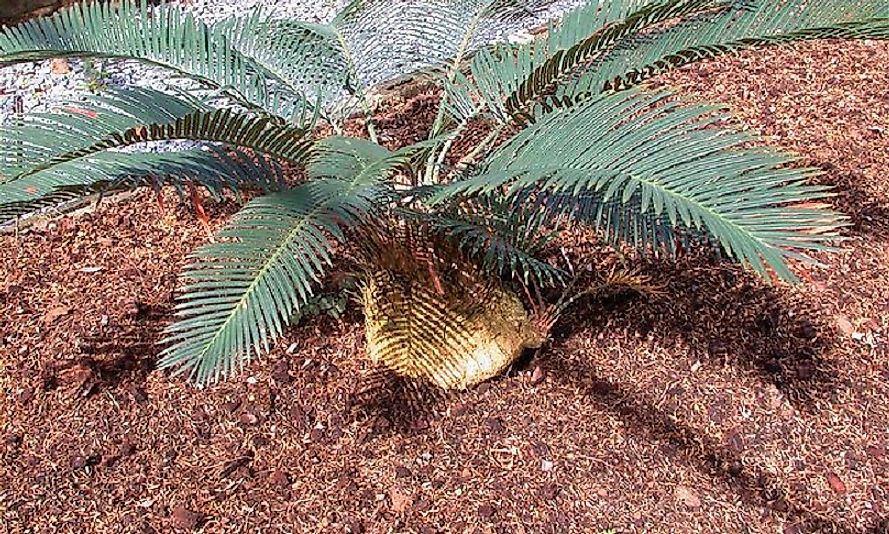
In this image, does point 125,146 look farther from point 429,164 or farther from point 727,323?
point 727,323

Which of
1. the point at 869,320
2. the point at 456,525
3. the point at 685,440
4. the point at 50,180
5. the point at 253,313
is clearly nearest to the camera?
the point at 253,313

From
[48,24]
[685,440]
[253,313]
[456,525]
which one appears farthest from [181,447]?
[685,440]

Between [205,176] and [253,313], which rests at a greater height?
[205,176]

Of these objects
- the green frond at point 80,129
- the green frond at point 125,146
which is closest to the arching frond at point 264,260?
the green frond at point 125,146

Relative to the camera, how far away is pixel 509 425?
198 centimetres

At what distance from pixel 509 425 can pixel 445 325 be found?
0.27 m

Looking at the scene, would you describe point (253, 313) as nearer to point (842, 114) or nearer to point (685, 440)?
point (685, 440)

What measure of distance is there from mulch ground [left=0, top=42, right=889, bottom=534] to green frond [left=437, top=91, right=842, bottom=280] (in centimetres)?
55

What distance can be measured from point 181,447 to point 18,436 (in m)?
0.40

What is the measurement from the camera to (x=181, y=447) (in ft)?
6.55

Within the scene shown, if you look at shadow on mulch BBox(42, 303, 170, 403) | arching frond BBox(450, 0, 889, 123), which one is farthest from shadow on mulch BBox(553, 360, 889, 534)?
shadow on mulch BBox(42, 303, 170, 403)

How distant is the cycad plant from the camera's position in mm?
1330

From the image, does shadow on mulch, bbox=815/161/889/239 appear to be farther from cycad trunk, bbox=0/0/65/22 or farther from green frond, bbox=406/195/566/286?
cycad trunk, bbox=0/0/65/22

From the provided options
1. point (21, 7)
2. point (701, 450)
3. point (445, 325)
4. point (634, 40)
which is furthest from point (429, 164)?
point (21, 7)
